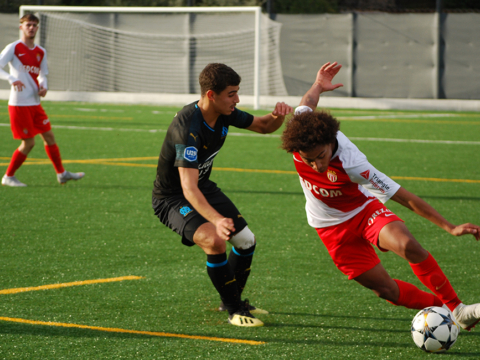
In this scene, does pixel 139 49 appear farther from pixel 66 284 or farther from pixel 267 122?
pixel 267 122

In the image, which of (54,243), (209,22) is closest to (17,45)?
(54,243)

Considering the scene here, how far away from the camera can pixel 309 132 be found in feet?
12.3

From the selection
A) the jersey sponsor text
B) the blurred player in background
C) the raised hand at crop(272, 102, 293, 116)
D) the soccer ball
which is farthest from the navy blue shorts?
the soccer ball

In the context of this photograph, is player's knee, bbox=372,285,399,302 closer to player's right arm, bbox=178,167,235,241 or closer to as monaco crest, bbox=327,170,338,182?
as monaco crest, bbox=327,170,338,182

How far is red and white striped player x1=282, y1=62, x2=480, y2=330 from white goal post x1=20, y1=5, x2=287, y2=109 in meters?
22.3

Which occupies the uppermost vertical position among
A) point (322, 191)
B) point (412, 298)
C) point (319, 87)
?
point (319, 87)

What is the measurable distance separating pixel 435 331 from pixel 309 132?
4.08 ft

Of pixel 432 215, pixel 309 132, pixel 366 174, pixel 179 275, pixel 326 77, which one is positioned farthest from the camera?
pixel 179 275

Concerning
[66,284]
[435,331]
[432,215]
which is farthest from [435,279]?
[66,284]

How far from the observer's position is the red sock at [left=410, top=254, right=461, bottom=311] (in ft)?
13.0

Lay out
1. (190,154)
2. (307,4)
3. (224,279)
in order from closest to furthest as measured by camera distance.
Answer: (190,154), (224,279), (307,4)

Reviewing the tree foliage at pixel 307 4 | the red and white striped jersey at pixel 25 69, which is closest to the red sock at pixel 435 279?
the red and white striped jersey at pixel 25 69

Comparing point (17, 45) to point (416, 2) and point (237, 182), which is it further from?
point (416, 2)

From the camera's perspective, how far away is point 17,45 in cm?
919
